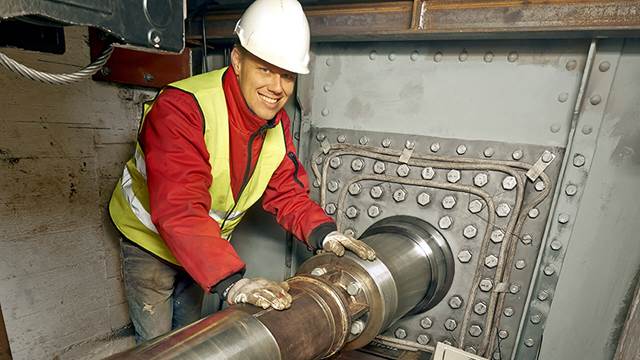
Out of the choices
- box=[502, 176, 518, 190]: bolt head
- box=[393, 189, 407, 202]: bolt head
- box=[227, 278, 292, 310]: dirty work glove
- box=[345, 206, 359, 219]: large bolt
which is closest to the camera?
box=[227, 278, 292, 310]: dirty work glove

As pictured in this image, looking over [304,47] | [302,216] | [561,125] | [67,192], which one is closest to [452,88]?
[561,125]

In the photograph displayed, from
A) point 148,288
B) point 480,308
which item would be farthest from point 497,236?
point 148,288

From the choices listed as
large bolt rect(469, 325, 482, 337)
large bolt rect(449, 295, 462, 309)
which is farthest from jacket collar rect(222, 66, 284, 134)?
large bolt rect(469, 325, 482, 337)

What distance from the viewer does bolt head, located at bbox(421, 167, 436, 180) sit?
63.1 inches

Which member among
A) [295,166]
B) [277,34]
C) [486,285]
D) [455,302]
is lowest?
[455,302]

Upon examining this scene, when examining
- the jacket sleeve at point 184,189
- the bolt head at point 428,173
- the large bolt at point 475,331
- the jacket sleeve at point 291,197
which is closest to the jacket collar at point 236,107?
the jacket sleeve at point 184,189

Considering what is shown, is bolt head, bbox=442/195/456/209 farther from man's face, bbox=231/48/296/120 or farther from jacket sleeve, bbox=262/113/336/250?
man's face, bbox=231/48/296/120

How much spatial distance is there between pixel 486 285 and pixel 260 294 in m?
1.02

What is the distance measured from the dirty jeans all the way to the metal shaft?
0.74 metres

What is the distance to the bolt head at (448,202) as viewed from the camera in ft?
5.14

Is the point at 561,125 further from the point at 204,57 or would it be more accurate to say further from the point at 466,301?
the point at 204,57

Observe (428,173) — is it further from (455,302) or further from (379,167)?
(455,302)

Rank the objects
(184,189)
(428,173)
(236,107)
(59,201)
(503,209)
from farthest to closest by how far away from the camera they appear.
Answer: (59,201) → (428,173) → (503,209) → (236,107) → (184,189)

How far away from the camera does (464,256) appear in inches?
61.9
